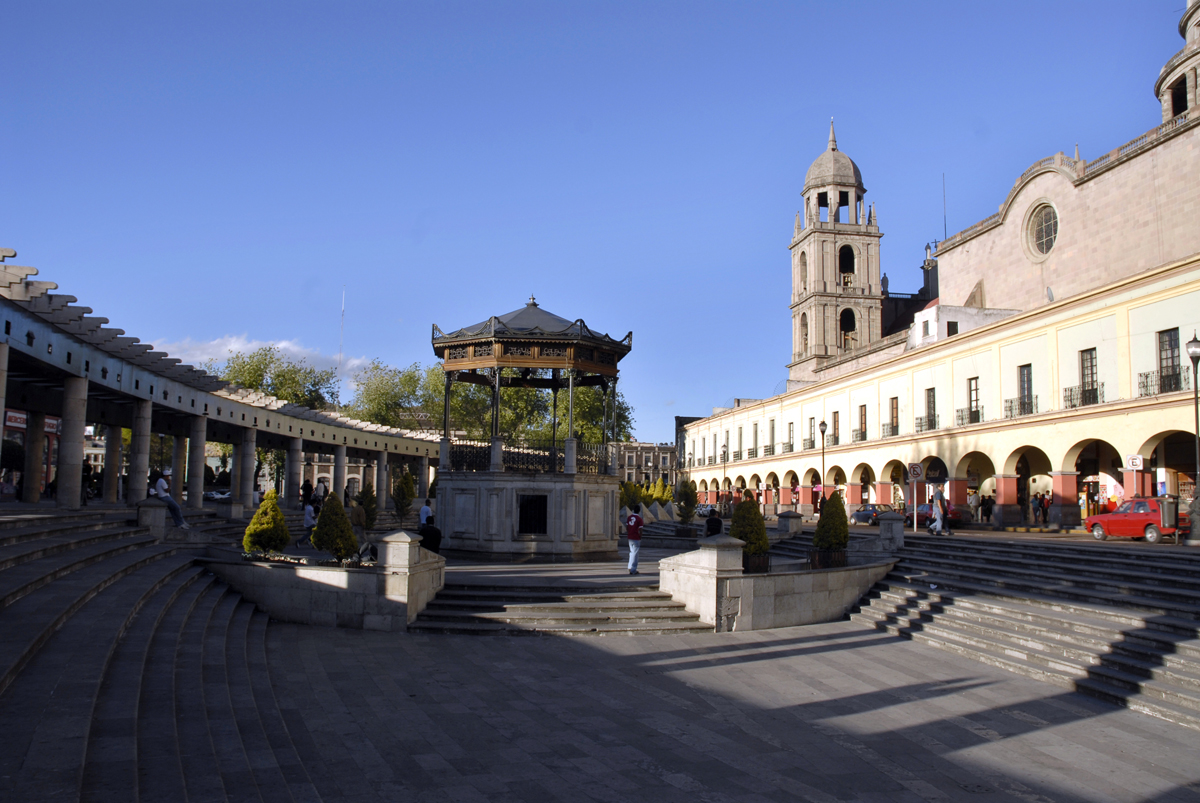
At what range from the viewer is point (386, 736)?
7695mm

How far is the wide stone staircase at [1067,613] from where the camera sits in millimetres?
9984

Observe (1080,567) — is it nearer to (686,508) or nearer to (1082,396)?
→ (1082,396)

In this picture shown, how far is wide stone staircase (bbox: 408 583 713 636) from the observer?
13.1 metres

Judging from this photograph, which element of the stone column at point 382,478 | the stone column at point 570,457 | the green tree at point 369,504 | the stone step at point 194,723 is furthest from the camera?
the stone column at point 382,478

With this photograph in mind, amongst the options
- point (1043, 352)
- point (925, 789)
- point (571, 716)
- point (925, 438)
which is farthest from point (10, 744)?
point (925, 438)

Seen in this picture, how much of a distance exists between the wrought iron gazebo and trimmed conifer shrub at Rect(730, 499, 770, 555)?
519cm

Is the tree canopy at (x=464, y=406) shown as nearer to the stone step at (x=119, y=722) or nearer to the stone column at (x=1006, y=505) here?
the stone column at (x=1006, y=505)

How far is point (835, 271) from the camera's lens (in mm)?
66250

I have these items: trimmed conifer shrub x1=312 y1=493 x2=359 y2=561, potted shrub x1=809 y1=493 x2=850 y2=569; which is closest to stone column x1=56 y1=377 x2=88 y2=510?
trimmed conifer shrub x1=312 y1=493 x2=359 y2=561

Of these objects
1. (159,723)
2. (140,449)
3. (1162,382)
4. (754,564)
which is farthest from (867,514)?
(159,723)

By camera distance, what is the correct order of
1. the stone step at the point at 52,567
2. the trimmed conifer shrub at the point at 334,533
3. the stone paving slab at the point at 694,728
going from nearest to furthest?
1. the stone paving slab at the point at 694,728
2. the stone step at the point at 52,567
3. the trimmed conifer shrub at the point at 334,533

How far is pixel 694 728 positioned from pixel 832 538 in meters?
9.62

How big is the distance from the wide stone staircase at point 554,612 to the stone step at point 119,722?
4752mm

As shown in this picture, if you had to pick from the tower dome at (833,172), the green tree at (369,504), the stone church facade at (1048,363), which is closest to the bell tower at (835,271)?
the tower dome at (833,172)
